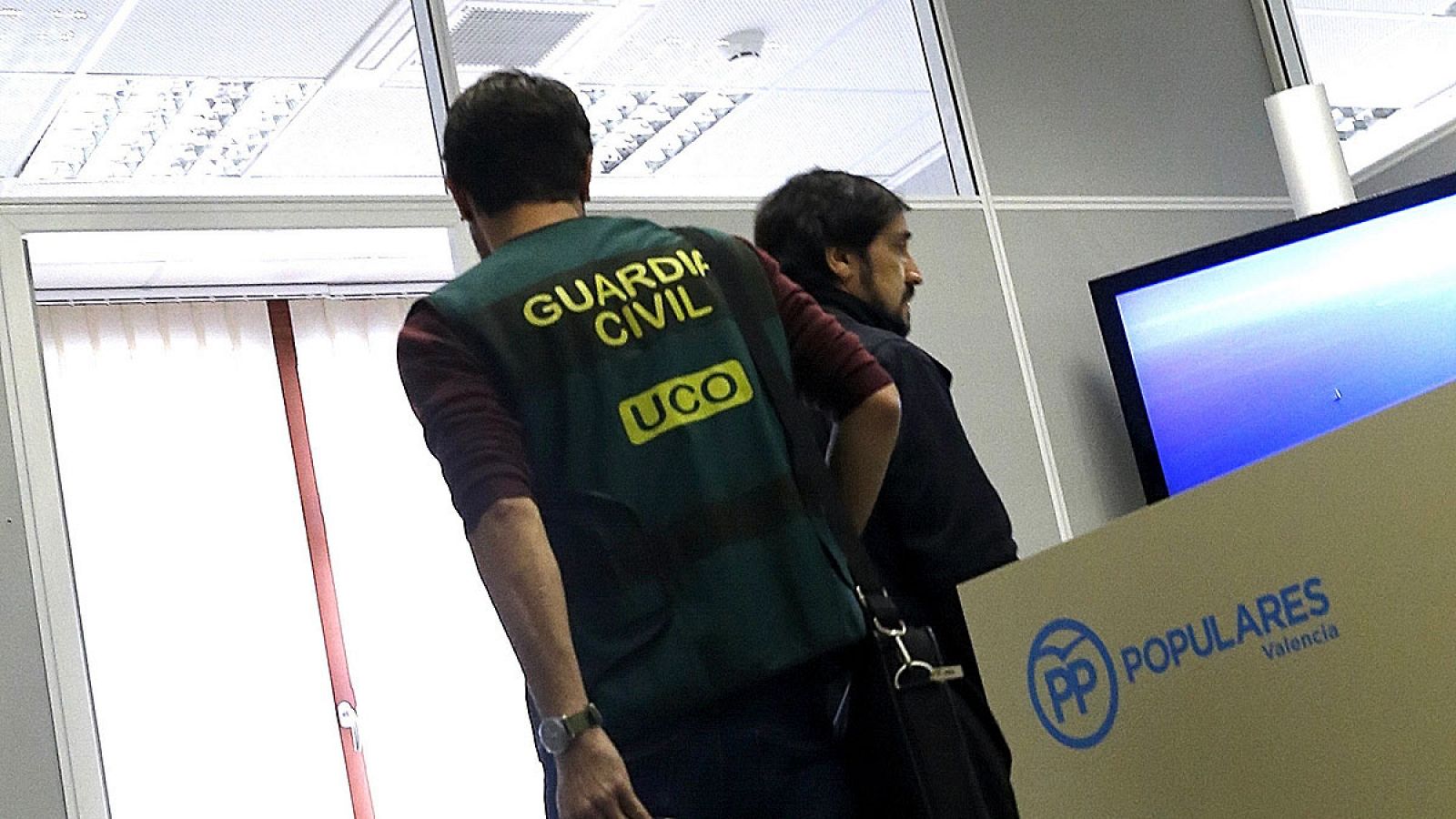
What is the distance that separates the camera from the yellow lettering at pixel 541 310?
4.97 ft

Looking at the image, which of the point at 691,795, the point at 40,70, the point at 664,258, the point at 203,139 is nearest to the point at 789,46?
the point at 203,139

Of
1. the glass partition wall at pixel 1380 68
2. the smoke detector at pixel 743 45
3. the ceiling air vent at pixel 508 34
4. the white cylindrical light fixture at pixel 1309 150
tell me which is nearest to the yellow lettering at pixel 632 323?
the ceiling air vent at pixel 508 34

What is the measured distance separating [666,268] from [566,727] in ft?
1.38

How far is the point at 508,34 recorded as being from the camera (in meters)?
3.66

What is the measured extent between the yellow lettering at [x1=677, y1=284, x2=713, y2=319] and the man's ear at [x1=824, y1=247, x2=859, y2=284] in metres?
0.82

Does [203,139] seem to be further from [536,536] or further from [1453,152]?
Answer: [536,536]

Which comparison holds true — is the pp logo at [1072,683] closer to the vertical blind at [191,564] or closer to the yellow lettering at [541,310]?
the yellow lettering at [541,310]

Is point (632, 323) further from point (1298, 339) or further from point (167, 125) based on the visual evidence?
point (167, 125)

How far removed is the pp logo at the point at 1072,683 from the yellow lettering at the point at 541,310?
0.47 m

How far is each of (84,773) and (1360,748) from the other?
198cm

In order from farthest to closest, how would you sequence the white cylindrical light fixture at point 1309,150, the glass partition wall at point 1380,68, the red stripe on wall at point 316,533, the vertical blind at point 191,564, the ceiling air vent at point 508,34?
the red stripe on wall at point 316,533, the vertical blind at point 191,564, the glass partition wall at point 1380,68, the white cylindrical light fixture at point 1309,150, the ceiling air vent at point 508,34

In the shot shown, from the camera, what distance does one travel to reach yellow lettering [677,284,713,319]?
1.55 m

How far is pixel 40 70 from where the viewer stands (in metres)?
3.94

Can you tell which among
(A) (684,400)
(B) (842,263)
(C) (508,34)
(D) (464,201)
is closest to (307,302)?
(C) (508,34)
